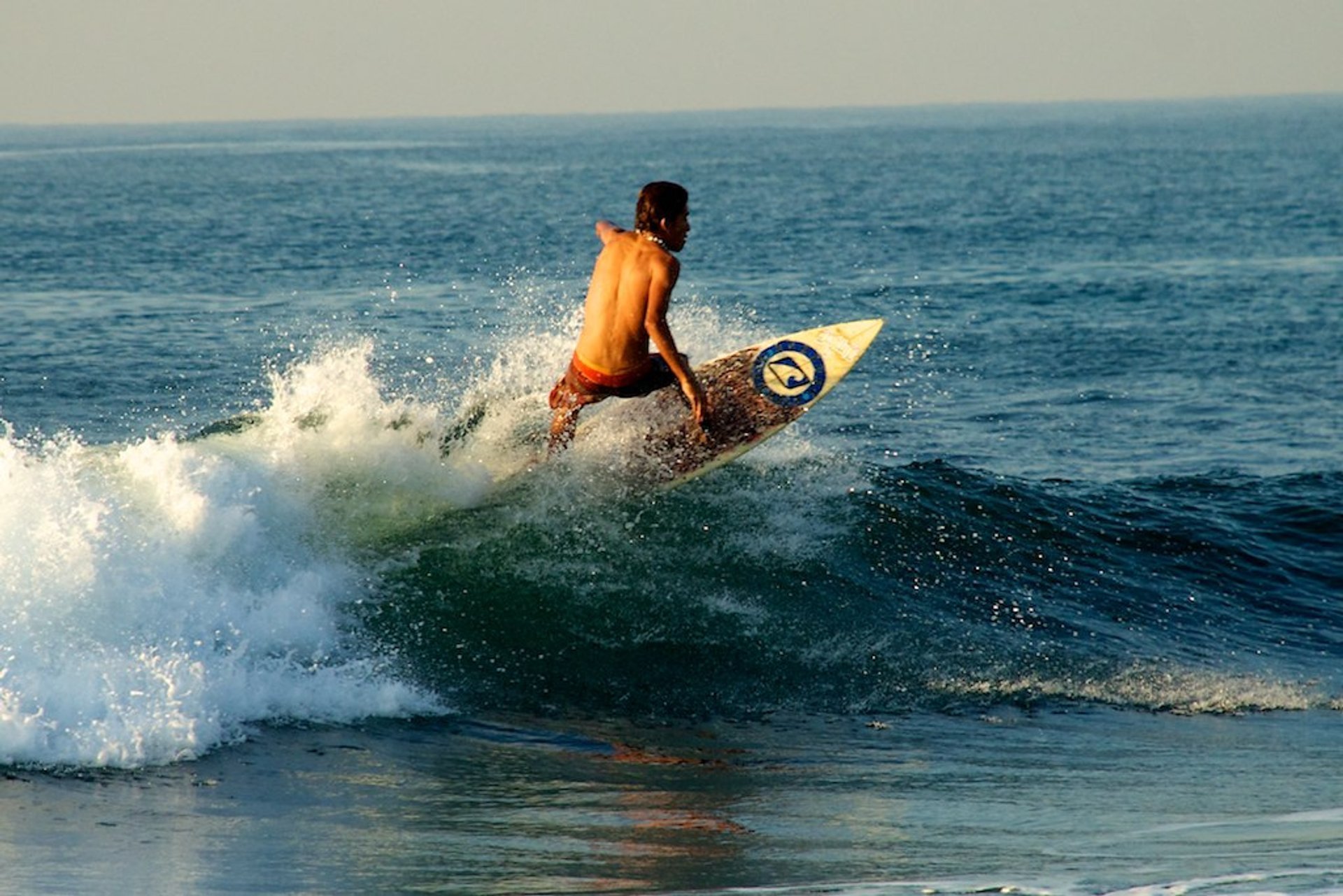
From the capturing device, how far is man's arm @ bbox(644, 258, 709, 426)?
9141 mm

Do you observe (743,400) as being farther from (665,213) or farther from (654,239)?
(665,213)

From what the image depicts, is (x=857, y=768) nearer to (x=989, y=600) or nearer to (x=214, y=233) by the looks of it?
(x=989, y=600)

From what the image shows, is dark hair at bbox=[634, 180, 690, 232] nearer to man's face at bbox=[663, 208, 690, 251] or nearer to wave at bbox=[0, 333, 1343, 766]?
man's face at bbox=[663, 208, 690, 251]

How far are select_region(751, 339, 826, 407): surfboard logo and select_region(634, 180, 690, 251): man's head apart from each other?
175 centimetres

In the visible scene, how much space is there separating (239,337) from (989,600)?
1191 centimetres

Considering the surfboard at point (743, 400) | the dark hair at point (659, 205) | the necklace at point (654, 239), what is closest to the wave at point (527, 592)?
the surfboard at point (743, 400)

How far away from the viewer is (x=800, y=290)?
26594 mm

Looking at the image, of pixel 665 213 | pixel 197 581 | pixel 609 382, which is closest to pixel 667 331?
pixel 609 382

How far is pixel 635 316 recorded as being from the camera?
935cm

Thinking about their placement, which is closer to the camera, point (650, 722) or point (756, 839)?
point (756, 839)

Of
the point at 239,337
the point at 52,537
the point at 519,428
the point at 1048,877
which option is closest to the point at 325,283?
the point at 239,337

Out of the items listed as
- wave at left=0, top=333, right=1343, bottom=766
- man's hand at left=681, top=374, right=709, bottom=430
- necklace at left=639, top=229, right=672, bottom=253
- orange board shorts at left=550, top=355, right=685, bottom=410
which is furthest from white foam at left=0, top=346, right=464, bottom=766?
necklace at left=639, top=229, right=672, bottom=253

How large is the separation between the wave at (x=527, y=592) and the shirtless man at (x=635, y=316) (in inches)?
34.0

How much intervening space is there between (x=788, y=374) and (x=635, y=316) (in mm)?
1739
